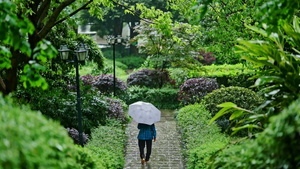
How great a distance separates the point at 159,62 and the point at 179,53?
3.97 ft

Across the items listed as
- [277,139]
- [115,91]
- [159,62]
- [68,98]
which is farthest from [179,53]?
[277,139]

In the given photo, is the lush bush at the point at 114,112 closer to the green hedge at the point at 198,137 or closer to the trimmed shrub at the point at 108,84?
the green hedge at the point at 198,137

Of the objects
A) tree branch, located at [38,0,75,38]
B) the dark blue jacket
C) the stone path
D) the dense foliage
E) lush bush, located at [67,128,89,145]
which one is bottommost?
the stone path

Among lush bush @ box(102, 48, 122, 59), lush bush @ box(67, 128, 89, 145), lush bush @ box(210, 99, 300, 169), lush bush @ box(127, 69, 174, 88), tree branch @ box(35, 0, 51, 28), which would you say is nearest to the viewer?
lush bush @ box(210, 99, 300, 169)

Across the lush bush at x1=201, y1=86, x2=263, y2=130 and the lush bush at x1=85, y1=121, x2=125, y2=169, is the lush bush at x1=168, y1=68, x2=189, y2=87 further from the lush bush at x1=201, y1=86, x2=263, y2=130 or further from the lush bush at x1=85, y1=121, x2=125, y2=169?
the lush bush at x1=85, y1=121, x2=125, y2=169

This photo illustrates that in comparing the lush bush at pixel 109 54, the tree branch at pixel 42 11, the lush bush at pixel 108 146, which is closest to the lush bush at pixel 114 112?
the lush bush at pixel 108 146

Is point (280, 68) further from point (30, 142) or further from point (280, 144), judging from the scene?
point (30, 142)

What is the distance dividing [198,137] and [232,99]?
6.22 ft

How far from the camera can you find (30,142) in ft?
9.42

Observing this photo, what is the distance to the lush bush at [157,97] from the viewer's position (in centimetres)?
1736

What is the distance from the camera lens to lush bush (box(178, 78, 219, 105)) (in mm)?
14591

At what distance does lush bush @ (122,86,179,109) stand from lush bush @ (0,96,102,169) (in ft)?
44.5

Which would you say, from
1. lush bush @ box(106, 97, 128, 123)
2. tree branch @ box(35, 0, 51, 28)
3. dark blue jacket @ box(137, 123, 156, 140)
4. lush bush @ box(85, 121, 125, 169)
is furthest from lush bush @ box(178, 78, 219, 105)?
tree branch @ box(35, 0, 51, 28)

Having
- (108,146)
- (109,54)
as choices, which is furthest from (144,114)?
(109,54)
